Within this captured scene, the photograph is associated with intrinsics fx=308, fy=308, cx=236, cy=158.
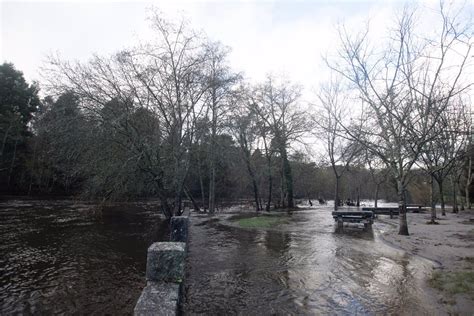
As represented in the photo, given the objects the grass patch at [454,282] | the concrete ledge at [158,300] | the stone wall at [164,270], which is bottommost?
the grass patch at [454,282]

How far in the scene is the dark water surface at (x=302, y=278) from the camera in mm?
5188

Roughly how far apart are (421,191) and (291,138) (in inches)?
836

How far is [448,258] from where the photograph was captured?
27.5 feet

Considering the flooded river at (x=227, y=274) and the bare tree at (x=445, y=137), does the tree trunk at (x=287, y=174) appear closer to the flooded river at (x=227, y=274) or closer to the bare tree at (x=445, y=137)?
the bare tree at (x=445, y=137)

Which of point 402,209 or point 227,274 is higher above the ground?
point 402,209

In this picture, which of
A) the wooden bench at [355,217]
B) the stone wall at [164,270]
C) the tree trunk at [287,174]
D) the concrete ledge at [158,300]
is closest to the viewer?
the concrete ledge at [158,300]

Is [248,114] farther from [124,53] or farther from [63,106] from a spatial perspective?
[63,106]

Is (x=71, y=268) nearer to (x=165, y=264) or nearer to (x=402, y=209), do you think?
(x=165, y=264)

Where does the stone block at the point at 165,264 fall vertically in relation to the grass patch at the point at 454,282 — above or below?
above

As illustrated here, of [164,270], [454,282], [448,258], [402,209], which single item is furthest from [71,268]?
[402,209]

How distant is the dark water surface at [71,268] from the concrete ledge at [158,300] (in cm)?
150

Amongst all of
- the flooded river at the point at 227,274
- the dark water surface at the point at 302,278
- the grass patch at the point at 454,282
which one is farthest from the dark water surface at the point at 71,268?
the grass patch at the point at 454,282

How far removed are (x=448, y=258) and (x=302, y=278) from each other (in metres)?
4.63

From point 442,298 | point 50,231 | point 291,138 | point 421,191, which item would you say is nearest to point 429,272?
point 442,298
